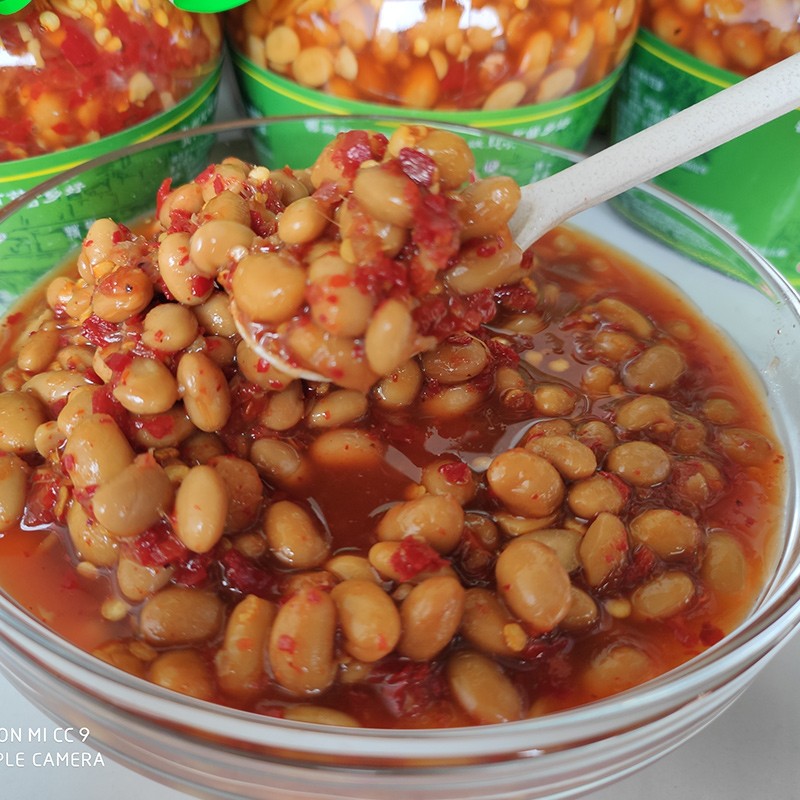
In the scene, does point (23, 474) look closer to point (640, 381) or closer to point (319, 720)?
point (319, 720)

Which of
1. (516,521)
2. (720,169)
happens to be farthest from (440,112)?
(516,521)

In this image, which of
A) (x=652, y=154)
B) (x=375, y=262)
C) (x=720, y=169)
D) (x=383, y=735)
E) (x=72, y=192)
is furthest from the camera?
(x=720, y=169)

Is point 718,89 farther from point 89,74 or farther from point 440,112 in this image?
point 89,74

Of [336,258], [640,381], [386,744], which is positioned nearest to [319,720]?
[386,744]

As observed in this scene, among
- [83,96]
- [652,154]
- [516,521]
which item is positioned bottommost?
[516,521]

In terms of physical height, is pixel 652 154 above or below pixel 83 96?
→ above

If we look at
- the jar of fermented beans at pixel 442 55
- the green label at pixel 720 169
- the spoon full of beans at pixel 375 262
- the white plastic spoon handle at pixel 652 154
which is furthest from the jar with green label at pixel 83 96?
the green label at pixel 720 169

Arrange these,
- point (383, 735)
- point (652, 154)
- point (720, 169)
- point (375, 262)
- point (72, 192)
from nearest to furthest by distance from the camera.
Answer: point (383, 735) → point (375, 262) → point (652, 154) → point (72, 192) → point (720, 169)
